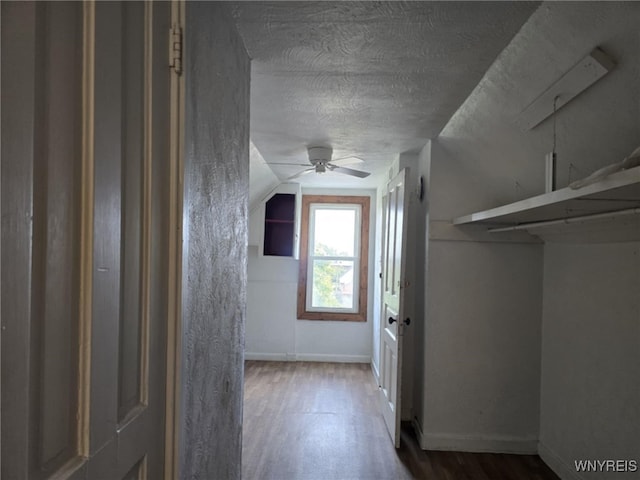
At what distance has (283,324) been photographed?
220 inches

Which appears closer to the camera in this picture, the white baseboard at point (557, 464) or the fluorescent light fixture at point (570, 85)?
the fluorescent light fixture at point (570, 85)

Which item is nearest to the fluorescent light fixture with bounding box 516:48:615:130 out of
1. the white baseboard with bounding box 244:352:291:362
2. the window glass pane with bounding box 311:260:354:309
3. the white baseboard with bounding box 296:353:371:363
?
the window glass pane with bounding box 311:260:354:309

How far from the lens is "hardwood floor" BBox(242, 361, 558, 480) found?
2.74 m

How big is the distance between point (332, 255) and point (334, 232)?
31 centimetres

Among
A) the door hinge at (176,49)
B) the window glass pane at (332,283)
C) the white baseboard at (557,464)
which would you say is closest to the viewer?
the door hinge at (176,49)

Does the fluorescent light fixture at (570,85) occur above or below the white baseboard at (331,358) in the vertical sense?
above

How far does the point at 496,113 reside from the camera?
2.62 m

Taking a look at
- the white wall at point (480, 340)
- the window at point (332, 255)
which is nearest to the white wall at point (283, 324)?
the window at point (332, 255)

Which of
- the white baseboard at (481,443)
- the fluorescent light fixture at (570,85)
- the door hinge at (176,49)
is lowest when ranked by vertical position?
the white baseboard at (481,443)

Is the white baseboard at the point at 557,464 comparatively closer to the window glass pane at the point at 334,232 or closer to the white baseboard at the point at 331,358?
the white baseboard at the point at 331,358

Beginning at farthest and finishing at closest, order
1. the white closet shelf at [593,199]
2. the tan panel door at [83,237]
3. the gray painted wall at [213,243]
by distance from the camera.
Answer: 1. the white closet shelf at [593,199]
2. the gray painted wall at [213,243]
3. the tan panel door at [83,237]

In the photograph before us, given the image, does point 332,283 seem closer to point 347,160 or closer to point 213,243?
point 347,160

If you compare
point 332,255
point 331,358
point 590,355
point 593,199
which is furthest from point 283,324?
point 593,199

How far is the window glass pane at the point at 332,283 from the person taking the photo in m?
5.63
